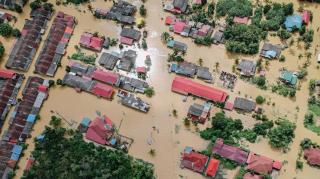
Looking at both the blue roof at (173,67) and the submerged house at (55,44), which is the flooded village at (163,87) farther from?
the blue roof at (173,67)

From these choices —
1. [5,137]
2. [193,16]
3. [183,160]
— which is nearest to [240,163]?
[183,160]

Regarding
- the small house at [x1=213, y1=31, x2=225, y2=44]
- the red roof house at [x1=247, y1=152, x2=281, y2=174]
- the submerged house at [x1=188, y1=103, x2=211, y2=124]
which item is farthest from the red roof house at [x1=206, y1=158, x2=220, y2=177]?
the small house at [x1=213, y1=31, x2=225, y2=44]

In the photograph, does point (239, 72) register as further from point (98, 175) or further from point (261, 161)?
point (98, 175)

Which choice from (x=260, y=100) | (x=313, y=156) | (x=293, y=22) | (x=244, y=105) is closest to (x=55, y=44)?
(x=244, y=105)

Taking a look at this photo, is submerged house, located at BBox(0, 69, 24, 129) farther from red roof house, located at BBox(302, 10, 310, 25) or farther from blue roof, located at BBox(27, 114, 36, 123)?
red roof house, located at BBox(302, 10, 310, 25)

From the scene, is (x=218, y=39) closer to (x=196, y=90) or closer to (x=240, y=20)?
(x=240, y=20)
